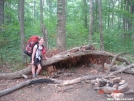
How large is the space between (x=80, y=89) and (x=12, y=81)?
277 centimetres

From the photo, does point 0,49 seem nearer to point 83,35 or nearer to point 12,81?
point 12,81

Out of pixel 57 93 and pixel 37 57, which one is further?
pixel 37 57

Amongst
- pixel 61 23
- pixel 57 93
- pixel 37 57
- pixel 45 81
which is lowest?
pixel 57 93

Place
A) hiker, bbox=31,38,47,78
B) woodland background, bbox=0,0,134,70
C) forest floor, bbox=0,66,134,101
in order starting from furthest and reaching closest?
1. woodland background, bbox=0,0,134,70
2. hiker, bbox=31,38,47,78
3. forest floor, bbox=0,66,134,101

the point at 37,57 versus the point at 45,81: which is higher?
the point at 37,57

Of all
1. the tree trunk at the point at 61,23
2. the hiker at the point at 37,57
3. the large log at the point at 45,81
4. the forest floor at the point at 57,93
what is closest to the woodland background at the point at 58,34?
the tree trunk at the point at 61,23

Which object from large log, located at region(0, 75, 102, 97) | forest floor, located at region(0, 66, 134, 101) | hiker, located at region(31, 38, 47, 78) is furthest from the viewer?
hiker, located at region(31, 38, 47, 78)

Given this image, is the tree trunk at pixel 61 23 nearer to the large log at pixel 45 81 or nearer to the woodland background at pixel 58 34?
the woodland background at pixel 58 34

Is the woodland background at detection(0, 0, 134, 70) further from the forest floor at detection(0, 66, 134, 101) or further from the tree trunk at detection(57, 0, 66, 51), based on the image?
the forest floor at detection(0, 66, 134, 101)

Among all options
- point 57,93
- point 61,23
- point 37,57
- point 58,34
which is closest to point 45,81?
point 57,93

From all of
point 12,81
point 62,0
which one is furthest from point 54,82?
point 62,0

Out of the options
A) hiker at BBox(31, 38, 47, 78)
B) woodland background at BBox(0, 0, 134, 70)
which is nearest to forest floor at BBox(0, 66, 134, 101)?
hiker at BBox(31, 38, 47, 78)

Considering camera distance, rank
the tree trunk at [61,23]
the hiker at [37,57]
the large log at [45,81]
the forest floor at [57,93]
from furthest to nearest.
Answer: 1. the tree trunk at [61,23]
2. the hiker at [37,57]
3. the large log at [45,81]
4. the forest floor at [57,93]

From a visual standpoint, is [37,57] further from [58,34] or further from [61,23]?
[61,23]
